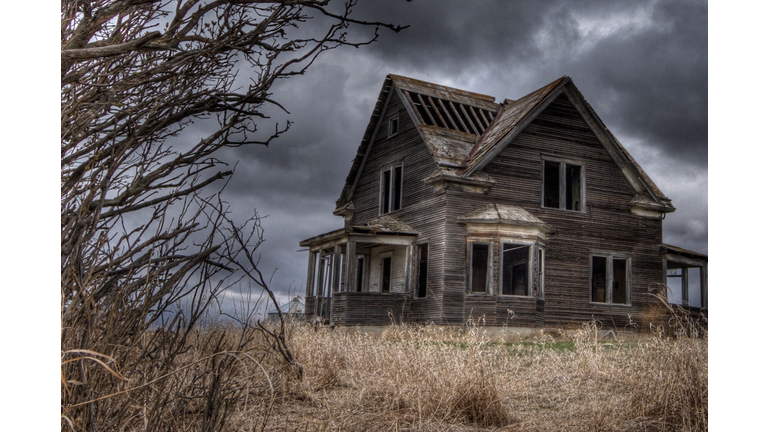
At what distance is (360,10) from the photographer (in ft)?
12.0

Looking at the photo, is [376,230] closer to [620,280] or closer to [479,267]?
[479,267]

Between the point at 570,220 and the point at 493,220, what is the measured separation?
2.80 m

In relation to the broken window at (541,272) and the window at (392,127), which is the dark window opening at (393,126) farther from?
the broken window at (541,272)

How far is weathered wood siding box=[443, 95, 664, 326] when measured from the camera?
1508 cm

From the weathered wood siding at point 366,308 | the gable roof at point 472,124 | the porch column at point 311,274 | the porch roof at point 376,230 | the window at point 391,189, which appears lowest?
the weathered wood siding at point 366,308

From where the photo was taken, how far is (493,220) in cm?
1428

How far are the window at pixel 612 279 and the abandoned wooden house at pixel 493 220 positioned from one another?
36 millimetres

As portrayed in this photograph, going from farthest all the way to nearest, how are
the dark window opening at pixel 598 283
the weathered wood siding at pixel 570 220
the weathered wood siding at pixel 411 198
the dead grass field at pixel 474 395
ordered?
the dark window opening at pixel 598 283 → the weathered wood siding at pixel 570 220 → the weathered wood siding at pixel 411 198 → the dead grass field at pixel 474 395

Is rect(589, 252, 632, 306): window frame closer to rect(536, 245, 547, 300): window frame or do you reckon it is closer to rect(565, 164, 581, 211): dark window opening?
rect(565, 164, 581, 211): dark window opening

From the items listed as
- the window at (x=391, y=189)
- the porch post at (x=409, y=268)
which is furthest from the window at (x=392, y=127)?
the porch post at (x=409, y=268)

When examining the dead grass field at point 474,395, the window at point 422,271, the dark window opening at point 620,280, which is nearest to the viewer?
the dead grass field at point 474,395

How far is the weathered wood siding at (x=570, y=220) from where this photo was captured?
15.1 meters
